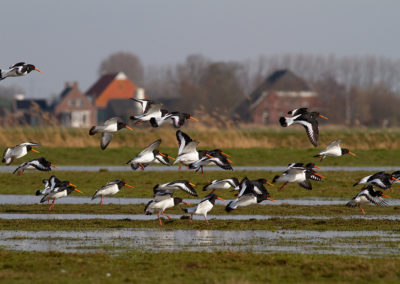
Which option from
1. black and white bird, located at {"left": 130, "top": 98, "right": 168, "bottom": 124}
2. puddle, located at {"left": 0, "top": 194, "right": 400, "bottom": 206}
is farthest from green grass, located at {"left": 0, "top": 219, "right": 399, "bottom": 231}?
puddle, located at {"left": 0, "top": 194, "right": 400, "bottom": 206}

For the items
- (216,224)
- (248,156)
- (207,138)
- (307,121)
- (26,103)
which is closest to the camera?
(216,224)

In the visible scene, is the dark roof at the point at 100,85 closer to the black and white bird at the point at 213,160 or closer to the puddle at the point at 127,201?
the puddle at the point at 127,201

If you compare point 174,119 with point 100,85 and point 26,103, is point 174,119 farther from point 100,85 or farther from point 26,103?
point 26,103

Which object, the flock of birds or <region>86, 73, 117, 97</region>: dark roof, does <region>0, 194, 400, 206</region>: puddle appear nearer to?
the flock of birds

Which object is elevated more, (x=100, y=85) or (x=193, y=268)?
(x=193, y=268)

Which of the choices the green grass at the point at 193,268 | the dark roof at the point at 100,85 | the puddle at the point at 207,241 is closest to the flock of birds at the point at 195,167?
the puddle at the point at 207,241

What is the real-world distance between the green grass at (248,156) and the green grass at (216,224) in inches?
797

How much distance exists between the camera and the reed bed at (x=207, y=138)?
148 feet

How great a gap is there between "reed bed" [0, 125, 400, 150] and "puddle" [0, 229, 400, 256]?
2638 centimetres

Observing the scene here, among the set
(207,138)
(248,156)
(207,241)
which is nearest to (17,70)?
(207,241)

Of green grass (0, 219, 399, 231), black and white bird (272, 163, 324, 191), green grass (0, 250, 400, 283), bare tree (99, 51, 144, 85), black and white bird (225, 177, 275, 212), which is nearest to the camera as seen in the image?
green grass (0, 250, 400, 283)

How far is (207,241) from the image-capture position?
668 inches

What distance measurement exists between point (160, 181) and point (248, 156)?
1238 cm

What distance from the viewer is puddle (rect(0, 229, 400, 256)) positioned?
1582 cm
